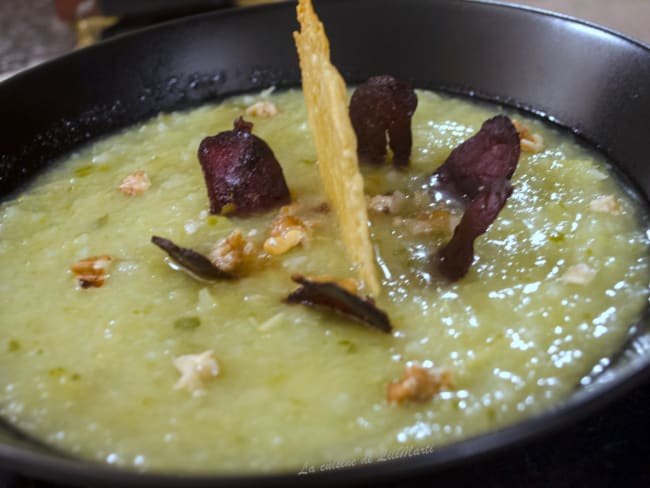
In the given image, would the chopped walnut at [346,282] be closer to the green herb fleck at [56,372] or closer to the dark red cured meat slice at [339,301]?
the dark red cured meat slice at [339,301]

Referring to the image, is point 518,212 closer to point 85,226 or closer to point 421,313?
point 421,313

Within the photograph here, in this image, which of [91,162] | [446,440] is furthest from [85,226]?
[446,440]

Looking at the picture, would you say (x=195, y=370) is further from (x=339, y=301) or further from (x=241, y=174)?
(x=241, y=174)

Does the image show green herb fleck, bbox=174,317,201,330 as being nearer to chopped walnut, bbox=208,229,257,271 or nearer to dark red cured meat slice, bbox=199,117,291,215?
chopped walnut, bbox=208,229,257,271

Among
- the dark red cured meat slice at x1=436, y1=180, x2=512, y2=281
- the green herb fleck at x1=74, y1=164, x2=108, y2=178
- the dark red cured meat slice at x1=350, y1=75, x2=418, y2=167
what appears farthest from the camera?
the green herb fleck at x1=74, y1=164, x2=108, y2=178

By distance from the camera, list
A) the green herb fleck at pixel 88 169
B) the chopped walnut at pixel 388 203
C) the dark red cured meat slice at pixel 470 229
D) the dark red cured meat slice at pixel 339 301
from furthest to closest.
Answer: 1. the green herb fleck at pixel 88 169
2. the chopped walnut at pixel 388 203
3. the dark red cured meat slice at pixel 470 229
4. the dark red cured meat slice at pixel 339 301

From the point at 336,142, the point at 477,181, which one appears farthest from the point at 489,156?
the point at 336,142

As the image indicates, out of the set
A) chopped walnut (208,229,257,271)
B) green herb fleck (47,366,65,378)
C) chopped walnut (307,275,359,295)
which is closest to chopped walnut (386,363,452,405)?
chopped walnut (307,275,359,295)

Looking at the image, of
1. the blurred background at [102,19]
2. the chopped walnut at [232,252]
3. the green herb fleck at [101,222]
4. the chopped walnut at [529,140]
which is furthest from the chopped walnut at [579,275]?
the blurred background at [102,19]
